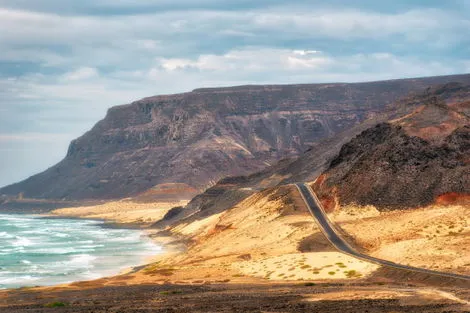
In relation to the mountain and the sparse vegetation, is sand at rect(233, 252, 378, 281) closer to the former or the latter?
the sparse vegetation

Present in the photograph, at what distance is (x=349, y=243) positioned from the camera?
266 feet

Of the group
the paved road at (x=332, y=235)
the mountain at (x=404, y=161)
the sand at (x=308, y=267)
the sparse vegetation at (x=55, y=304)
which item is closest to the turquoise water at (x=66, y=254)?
the sand at (x=308, y=267)

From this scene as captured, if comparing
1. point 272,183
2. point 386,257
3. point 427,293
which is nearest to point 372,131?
point 272,183

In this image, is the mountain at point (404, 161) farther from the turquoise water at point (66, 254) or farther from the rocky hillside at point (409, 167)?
the turquoise water at point (66, 254)

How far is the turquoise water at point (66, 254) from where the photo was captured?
297ft

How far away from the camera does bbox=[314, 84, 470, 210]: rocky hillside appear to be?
303 ft

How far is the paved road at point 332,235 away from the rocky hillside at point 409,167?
1.80 m

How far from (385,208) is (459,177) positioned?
10741 millimetres

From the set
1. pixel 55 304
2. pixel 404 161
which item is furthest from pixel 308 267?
pixel 404 161

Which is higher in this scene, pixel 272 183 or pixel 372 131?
pixel 372 131

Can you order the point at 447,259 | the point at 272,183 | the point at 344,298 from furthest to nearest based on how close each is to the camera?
1. the point at 272,183
2. the point at 447,259
3. the point at 344,298

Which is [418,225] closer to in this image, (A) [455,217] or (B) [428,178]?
(A) [455,217]

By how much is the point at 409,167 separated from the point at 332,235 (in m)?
20.3

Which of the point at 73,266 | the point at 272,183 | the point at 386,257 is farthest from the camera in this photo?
the point at 272,183
